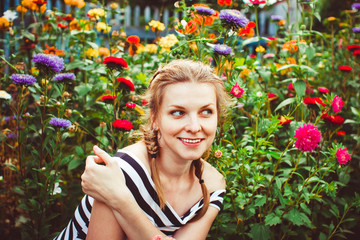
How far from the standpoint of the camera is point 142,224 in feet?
3.69

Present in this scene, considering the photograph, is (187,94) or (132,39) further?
(132,39)

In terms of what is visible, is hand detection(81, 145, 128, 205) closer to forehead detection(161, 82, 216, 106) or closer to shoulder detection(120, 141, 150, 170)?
shoulder detection(120, 141, 150, 170)

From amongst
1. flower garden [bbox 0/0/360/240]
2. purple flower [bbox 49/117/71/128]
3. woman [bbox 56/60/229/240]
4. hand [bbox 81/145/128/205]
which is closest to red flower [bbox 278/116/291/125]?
flower garden [bbox 0/0/360/240]

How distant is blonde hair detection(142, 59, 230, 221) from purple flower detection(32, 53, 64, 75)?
0.47 meters

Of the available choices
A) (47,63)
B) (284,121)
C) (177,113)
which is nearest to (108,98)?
(47,63)

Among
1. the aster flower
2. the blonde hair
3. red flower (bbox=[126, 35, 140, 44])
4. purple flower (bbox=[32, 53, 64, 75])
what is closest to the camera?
the blonde hair

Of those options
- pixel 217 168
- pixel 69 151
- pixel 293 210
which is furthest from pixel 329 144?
pixel 69 151

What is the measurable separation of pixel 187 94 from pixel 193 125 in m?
0.12

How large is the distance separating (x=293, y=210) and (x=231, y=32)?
35.3 inches

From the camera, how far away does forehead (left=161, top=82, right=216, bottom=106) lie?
1.17 metres

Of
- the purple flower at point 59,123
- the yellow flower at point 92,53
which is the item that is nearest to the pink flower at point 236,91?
the purple flower at point 59,123

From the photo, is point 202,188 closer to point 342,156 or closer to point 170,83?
point 170,83

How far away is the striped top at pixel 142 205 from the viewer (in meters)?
1.22

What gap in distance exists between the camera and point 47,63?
1457 millimetres
